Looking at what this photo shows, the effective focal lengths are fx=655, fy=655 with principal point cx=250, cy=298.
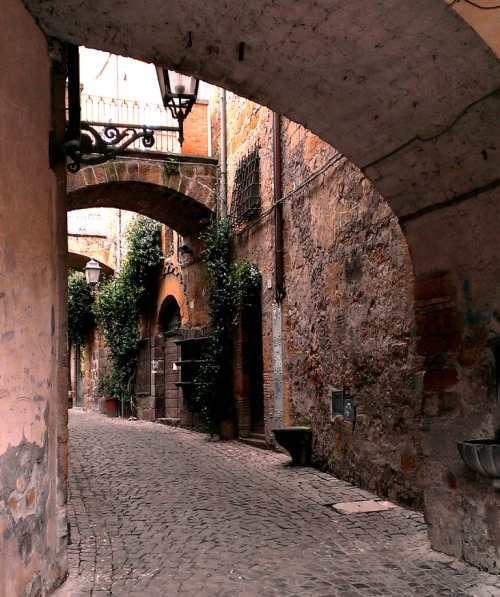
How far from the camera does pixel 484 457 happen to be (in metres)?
3.30

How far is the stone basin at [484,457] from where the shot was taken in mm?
3246

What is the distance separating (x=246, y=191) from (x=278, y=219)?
135 centimetres

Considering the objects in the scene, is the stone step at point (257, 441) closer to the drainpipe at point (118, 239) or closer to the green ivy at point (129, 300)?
the green ivy at point (129, 300)

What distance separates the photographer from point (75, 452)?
339 inches

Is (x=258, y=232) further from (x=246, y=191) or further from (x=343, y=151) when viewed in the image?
(x=343, y=151)

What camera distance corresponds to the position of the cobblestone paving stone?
135 inches

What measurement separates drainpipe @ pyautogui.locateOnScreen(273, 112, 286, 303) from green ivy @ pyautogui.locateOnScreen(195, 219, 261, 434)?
145 centimetres

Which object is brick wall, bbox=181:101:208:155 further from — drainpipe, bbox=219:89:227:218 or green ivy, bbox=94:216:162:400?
green ivy, bbox=94:216:162:400

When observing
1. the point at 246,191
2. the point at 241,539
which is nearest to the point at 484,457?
the point at 241,539

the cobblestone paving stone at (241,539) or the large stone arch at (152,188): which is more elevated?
the large stone arch at (152,188)

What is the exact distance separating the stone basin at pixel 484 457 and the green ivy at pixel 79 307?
16.1m

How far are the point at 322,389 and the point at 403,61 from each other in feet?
14.4

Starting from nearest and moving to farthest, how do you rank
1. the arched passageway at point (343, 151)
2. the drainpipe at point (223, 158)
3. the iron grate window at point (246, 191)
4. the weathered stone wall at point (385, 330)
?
the arched passageway at point (343, 151) → the weathered stone wall at point (385, 330) → the iron grate window at point (246, 191) → the drainpipe at point (223, 158)

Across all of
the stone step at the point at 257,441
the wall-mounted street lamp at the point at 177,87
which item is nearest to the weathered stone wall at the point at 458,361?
the wall-mounted street lamp at the point at 177,87
